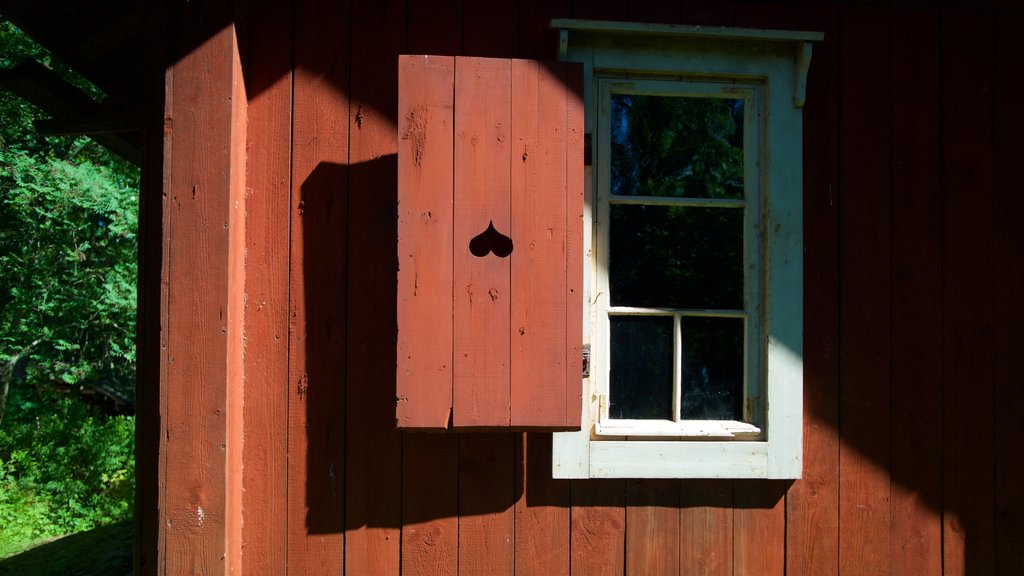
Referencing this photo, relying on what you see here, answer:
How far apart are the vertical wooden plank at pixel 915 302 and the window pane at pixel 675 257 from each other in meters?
0.54

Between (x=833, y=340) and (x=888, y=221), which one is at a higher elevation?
(x=888, y=221)

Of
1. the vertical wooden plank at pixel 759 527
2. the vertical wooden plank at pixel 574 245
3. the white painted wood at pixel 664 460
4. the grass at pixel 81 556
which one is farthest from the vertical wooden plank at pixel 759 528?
the grass at pixel 81 556

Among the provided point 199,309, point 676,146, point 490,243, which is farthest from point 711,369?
point 199,309

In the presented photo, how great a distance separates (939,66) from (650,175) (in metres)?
1.04

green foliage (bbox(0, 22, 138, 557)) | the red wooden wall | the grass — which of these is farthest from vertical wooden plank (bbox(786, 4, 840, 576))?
green foliage (bbox(0, 22, 138, 557))

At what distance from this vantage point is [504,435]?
2080 mm

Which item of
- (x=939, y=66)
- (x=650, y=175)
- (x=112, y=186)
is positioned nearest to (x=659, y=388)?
(x=650, y=175)

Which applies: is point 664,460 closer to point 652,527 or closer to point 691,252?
point 652,527

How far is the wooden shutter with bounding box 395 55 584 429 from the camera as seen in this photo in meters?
1.82

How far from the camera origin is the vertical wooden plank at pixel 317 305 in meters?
2.03

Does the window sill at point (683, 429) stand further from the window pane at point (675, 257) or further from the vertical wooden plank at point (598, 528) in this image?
the window pane at point (675, 257)

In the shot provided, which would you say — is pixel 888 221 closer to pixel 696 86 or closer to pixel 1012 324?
pixel 1012 324

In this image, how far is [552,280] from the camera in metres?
1.83

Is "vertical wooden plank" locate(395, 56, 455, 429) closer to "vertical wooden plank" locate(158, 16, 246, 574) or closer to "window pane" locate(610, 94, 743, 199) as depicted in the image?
"vertical wooden plank" locate(158, 16, 246, 574)
